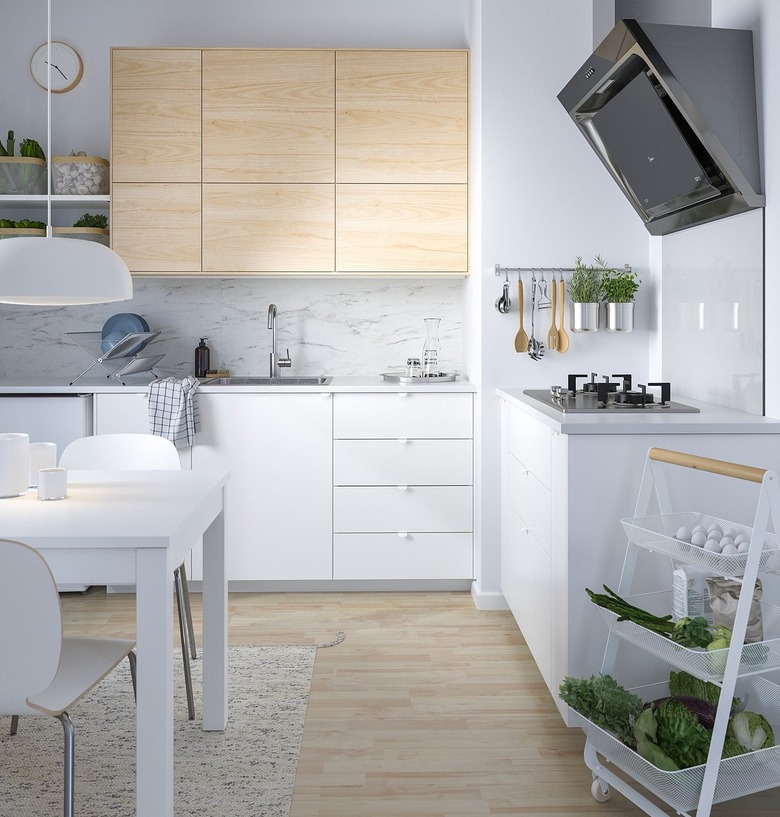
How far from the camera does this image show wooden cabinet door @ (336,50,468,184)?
3.81 m

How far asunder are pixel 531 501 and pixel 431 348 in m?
1.51

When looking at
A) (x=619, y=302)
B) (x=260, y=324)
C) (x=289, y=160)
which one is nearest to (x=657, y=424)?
(x=619, y=302)

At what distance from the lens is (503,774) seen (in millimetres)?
2230

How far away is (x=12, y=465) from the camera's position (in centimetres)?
213

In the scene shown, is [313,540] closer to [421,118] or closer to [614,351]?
[614,351]

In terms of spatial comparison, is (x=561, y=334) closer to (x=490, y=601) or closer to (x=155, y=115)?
(x=490, y=601)

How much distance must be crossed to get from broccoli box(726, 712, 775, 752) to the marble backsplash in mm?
2562

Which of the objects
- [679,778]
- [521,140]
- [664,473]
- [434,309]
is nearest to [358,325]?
[434,309]

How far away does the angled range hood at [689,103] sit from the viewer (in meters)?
2.51

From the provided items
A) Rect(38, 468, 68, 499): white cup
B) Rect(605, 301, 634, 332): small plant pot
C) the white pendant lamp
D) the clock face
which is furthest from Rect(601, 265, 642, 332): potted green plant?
the clock face

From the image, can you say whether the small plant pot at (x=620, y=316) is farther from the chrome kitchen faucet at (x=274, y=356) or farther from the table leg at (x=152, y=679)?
the table leg at (x=152, y=679)

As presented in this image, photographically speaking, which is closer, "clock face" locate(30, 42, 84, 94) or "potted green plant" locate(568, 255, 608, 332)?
"potted green plant" locate(568, 255, 608, 332)

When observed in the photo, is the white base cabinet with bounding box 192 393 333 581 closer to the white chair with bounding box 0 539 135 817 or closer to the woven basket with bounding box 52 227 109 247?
the woven basket with bounding box 52 227 109 247

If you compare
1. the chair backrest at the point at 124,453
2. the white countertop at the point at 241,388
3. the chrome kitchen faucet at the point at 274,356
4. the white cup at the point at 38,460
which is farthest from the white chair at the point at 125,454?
the chrome kitchen faucet at the point at 274,356
